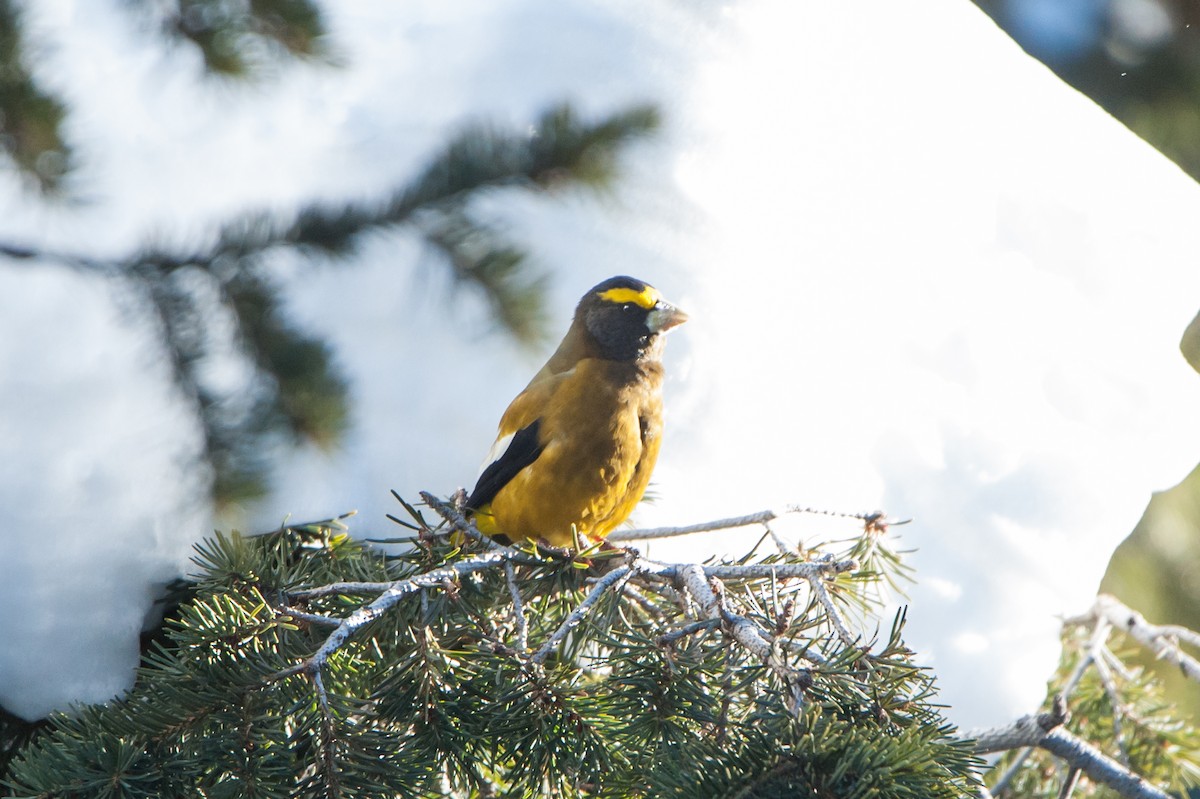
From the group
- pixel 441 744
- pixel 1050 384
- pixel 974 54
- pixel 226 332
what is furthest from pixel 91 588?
pixel 974 54

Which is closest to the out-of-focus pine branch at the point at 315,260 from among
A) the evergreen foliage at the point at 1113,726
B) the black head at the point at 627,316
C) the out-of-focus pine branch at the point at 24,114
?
the out-of-focus pine branch at the point at 24,114

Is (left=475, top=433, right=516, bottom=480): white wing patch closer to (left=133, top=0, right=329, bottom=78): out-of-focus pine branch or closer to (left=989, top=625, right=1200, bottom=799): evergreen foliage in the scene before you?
(left=133, top=0, right=329, bottom=78): out-of-focus pine branch

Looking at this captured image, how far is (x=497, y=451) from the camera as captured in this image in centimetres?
201

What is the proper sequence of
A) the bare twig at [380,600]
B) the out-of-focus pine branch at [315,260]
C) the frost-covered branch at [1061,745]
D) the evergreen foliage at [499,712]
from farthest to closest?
the frost-covered branch at [1061,745]
the out-of-focus pine branch at [315,260]
the bare twig at [380,600]
the evergreen foliage at [499,712]

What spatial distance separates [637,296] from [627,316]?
0.05 meters

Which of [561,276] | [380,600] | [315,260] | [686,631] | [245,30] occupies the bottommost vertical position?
[686,631]

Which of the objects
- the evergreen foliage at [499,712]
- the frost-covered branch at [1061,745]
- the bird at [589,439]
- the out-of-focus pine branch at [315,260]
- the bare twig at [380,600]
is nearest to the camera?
the evergreen foliage at [499,712]

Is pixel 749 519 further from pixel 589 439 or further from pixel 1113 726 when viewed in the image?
pixel 1113 726

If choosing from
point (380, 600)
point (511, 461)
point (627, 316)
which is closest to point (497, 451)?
point (511, 461)

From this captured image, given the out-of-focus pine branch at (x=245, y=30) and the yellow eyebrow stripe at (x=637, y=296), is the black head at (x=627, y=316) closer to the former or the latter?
the yellow eyebrow stripe at (x=637, y=296)

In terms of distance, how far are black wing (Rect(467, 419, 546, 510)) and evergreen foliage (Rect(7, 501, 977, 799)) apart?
1.71ft

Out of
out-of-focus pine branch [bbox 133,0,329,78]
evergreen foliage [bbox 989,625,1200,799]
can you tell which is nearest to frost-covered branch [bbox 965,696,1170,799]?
evergreen foliage [bbox 989,625,1200,799]

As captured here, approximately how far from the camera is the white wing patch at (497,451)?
2002 millimetres

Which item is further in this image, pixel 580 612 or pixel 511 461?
pixel 511 461
